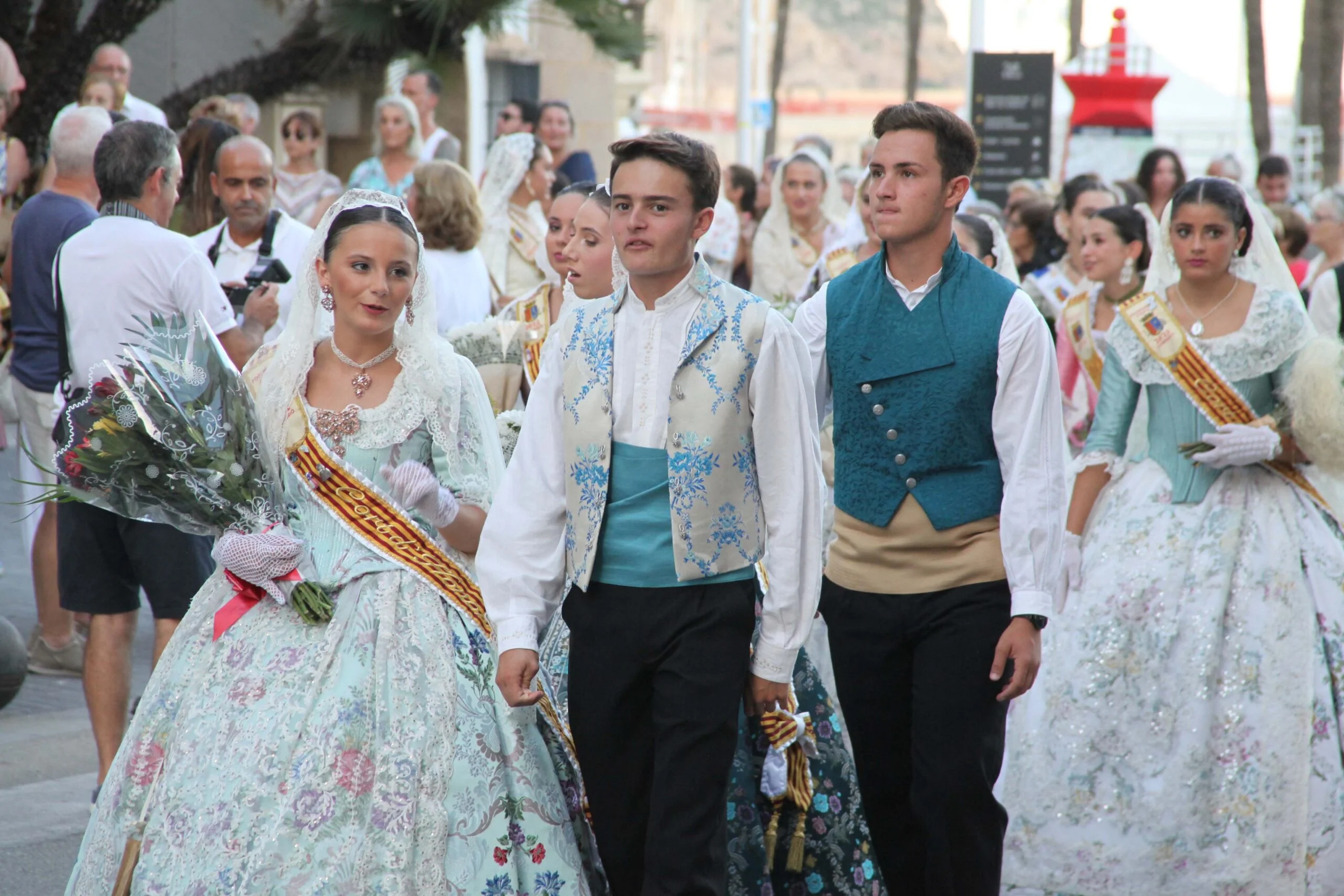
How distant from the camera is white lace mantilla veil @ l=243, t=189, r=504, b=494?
4004 millimetres

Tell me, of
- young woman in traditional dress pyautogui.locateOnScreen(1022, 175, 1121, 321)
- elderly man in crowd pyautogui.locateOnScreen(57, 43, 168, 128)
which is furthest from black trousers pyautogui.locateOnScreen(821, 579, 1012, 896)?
elderly man in crowd pyautogui.locateOnScreen(57, 43, 168, 128)

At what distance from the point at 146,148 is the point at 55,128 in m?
1.26

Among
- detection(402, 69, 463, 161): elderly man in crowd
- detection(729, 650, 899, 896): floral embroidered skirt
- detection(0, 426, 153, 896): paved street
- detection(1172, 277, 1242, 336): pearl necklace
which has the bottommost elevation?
detection(0, 426, 153, 896): paved street

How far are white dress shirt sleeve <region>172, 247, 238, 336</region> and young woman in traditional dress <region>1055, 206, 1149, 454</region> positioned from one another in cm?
339

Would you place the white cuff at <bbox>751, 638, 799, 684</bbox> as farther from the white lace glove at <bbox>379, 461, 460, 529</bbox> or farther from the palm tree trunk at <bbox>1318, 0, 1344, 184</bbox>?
the palm tree trunk at <bbox>1318, 0, 1344, 184</bbox>

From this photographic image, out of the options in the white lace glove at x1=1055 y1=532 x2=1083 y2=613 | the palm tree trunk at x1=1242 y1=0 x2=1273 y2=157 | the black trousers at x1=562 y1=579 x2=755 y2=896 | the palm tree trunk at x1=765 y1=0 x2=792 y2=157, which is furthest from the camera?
the palm tree trunk at x1=765 y1=0 x2=792 y2=157

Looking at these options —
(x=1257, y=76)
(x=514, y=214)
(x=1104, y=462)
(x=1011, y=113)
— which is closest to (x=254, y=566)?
(x=1104, y=462)

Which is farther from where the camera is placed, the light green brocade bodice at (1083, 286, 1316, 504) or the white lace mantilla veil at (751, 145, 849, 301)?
the white lace mantilla veil at (751, 145, 849, 301)

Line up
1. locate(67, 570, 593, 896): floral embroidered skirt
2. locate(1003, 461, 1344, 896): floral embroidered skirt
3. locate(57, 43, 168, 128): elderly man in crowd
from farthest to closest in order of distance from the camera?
1. locate(57, 43, 168, 128): elderly man in crowd
2. locate(1003, 461, 1344, 896): floral embroidered skirt
3. locate(67, 570, 593, 896): floral embroidered skirt

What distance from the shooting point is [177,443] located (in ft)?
12.3

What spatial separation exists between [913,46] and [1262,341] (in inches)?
1008

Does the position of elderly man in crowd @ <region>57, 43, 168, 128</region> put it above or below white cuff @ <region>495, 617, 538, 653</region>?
above

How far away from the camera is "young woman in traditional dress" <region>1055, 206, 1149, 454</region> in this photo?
6949 mm

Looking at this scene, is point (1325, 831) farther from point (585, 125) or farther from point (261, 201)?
point (585, 125)
